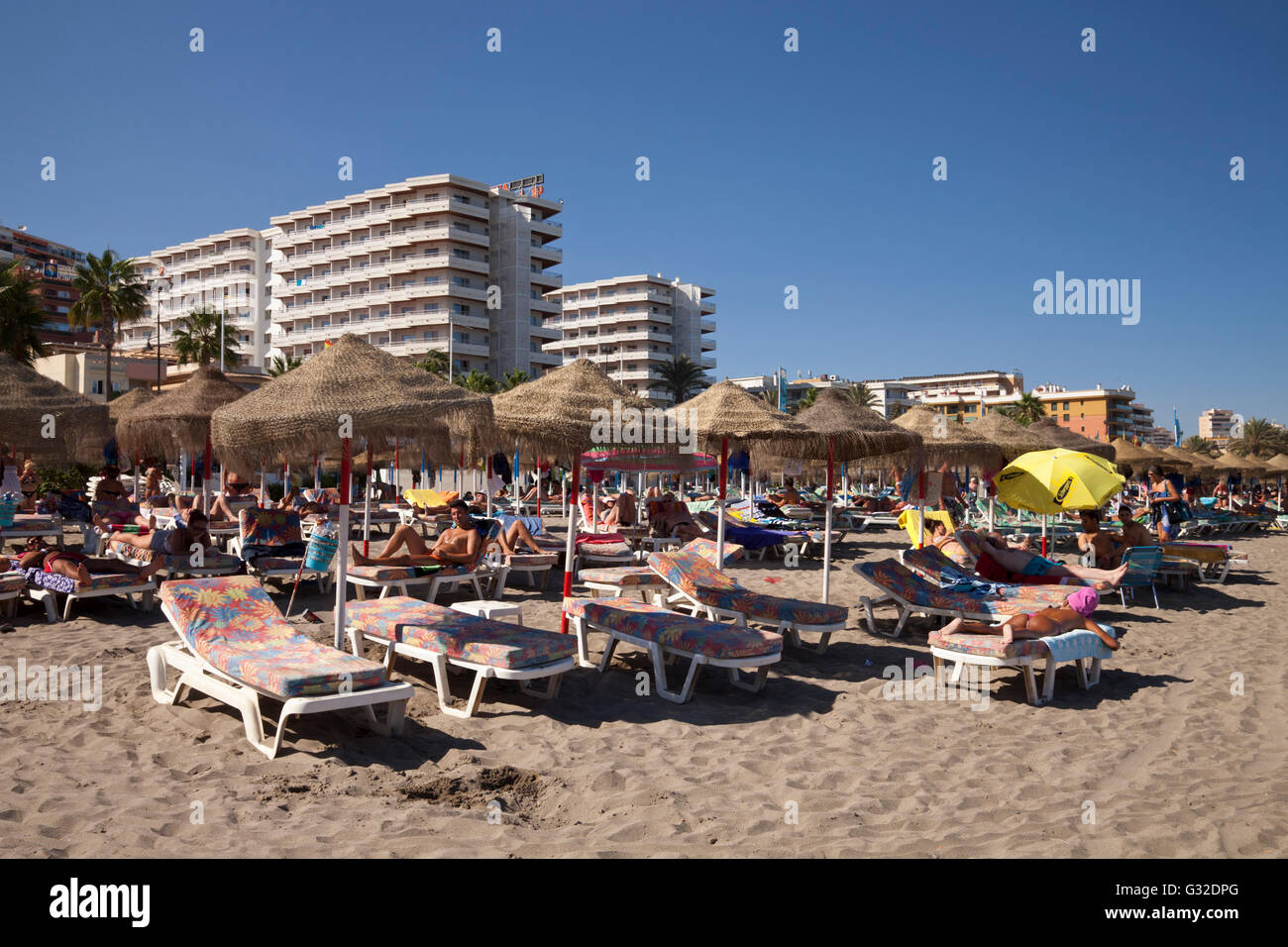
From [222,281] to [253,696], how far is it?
3202 inches

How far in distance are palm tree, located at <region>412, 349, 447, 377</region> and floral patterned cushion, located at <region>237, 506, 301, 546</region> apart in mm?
43527

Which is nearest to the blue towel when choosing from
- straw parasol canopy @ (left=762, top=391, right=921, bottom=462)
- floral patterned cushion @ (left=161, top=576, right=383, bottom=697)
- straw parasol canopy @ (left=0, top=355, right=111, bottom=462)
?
straw parasol canopy @ (left=762, top=391, right=921, bottom=462)

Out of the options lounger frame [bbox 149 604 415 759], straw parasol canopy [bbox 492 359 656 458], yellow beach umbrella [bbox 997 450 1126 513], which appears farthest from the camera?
yellow beach umbrella [bbox 997 450 1126 513]

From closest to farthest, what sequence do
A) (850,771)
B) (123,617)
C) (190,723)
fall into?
(850,771), (190,723), (123,617)

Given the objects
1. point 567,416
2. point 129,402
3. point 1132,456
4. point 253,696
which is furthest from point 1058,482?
point 1132,456

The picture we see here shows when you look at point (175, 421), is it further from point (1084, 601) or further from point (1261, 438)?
point (1261, 438)

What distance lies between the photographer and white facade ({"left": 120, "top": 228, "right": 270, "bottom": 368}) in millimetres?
74438

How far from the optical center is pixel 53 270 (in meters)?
87.4

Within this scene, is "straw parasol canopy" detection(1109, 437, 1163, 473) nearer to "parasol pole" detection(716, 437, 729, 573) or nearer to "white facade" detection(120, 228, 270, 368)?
"parasol pole" detection(716, 437, 729, 573)

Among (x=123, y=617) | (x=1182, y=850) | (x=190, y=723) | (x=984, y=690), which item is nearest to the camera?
(x=1182, y=850)
